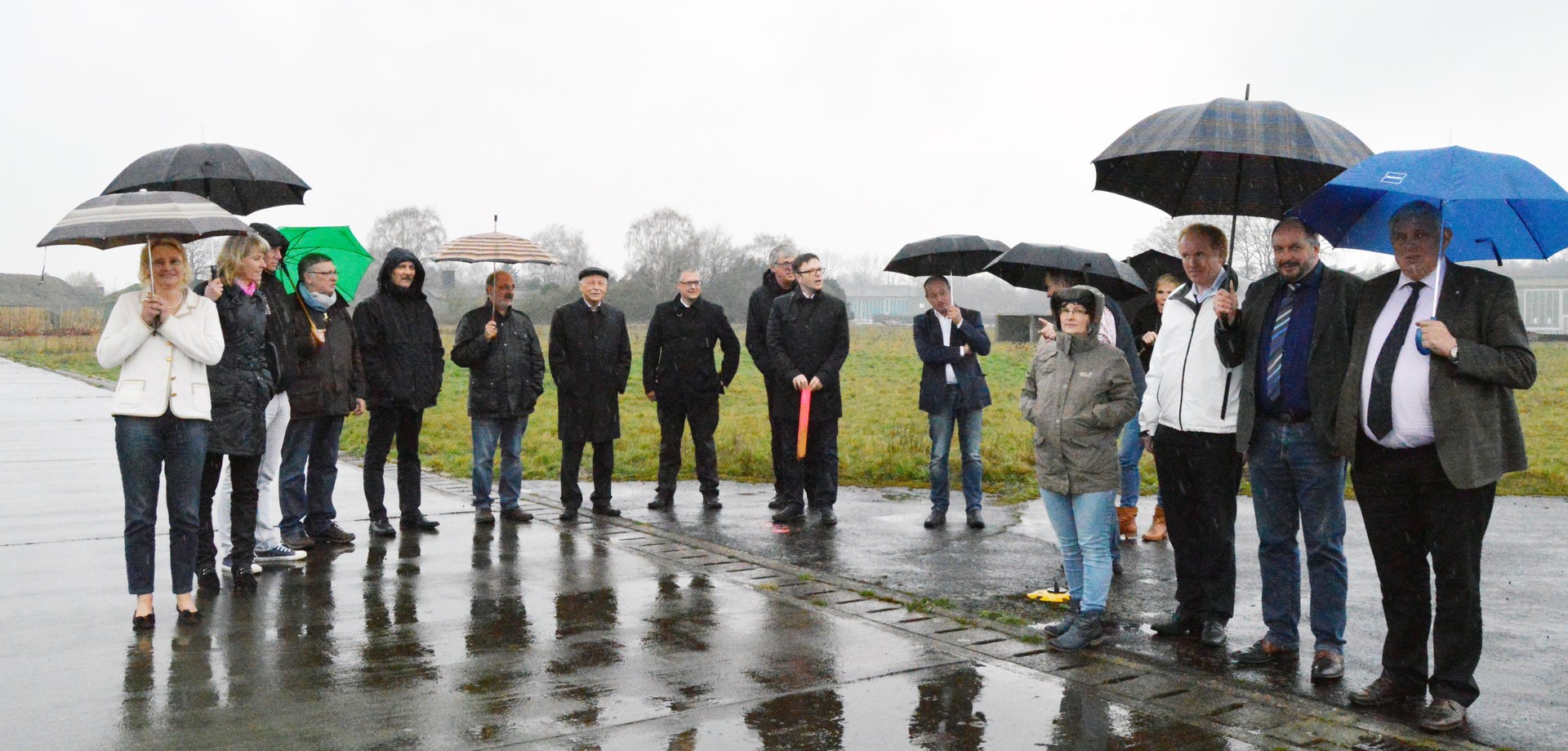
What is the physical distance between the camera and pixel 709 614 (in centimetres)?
618

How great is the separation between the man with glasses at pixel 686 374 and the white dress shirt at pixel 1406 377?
19.1 ft

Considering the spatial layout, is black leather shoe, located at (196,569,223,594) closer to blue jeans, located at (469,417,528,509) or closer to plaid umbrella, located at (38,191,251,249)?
Result: plaid umbrella, located at (38,191,251,249)

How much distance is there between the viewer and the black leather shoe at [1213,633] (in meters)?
5.55

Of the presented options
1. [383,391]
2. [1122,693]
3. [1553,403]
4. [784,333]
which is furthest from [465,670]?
[1553,403]

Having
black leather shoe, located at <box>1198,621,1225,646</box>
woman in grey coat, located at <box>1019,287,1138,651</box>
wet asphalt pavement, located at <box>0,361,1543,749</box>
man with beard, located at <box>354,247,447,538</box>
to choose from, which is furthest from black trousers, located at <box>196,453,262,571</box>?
black leather shoe, located at <box>1198,621,1225,646</box>

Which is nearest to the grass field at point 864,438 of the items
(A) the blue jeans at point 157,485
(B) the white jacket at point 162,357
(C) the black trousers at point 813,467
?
(C) the black trousers at point 813,467

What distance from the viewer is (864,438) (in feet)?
49.3

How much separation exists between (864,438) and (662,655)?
978 centimetres

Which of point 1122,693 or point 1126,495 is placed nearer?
point 1122,693

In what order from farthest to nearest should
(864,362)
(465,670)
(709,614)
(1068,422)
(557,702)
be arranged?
(864,362)
(709,614)
(1068,422)
(465,670)
(557,702)

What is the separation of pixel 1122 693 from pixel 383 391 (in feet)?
19.6

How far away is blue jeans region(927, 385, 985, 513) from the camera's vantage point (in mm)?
8977

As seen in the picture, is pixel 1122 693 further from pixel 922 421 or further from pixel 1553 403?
Result: pixel 1553 403

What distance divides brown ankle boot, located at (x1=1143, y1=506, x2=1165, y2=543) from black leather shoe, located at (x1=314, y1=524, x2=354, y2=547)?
557 cm
